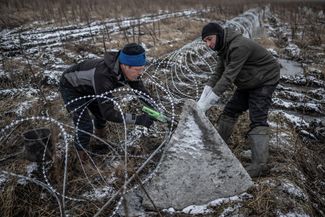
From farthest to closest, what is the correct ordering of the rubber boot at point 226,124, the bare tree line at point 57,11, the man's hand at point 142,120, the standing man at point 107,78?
1. the bare tree line at point 57,11
2. the rubber boot at point 226,124
3. the man's hand at point 142,120
4. the standing man at point 107,78

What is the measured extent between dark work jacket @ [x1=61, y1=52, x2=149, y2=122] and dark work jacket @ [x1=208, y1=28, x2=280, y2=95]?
1156mm

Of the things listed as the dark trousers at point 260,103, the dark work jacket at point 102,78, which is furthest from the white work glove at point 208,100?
the dark work jacket at point 102,78

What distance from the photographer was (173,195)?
10.1 ft

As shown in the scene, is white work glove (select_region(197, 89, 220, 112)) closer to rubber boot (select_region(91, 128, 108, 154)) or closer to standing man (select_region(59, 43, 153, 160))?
standing man (select_region(59, 43, 153, 160))

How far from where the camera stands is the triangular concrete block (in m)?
3.01

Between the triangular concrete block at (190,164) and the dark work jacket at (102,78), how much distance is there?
0.68m

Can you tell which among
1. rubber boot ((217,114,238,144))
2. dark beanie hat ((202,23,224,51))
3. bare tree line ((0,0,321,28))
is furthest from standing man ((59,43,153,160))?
bare tree line ((0,0,321,28))

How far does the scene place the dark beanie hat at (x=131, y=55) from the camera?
3.06 metres

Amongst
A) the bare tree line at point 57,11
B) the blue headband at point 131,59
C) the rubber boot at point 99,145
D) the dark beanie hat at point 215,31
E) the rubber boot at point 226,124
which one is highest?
the dark beanie hat at point 215,31

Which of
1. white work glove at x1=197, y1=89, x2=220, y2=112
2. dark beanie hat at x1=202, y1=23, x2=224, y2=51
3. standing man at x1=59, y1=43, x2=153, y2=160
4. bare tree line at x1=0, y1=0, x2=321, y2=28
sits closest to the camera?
standing man at x1=59, y1=43, x2=153, y2=160

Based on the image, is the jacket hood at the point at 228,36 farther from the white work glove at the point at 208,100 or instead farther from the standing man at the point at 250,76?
the white work glove at the point at 208,100

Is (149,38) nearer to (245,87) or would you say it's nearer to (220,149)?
(245,87)

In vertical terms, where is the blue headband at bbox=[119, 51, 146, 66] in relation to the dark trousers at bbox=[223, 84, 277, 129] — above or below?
above

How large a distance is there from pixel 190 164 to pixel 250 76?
1.31 metres
